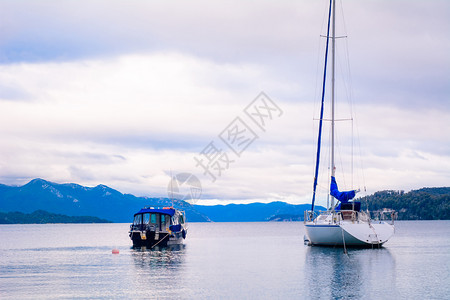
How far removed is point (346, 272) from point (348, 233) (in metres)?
17.0

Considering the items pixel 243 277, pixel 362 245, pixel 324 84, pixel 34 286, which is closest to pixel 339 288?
pixel 243 277

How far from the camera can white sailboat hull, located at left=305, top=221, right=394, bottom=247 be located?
74750 mm

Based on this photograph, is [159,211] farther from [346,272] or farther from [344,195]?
[346,272]

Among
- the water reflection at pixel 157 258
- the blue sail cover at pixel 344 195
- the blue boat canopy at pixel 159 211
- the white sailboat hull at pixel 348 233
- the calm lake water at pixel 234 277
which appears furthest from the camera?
the blue boat canopy at pixel 159 211

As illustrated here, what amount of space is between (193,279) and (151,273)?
5.56 metres

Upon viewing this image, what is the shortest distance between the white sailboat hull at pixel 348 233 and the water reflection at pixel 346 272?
119 cm

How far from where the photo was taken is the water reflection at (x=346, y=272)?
4691 centimetres

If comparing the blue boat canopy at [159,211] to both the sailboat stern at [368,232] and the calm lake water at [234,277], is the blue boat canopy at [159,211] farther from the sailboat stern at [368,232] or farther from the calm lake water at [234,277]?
the sailboat stern at [368,232]

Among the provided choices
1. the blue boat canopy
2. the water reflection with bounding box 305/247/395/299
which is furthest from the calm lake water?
the blue boat canopy

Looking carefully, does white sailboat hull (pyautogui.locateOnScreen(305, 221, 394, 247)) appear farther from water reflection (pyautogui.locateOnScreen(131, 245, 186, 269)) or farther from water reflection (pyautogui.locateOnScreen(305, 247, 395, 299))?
water reflection (pyautogui.locateOnScreen(131, 245, 186, 269))

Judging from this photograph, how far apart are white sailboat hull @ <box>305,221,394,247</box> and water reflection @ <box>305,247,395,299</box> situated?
1193 millimetres

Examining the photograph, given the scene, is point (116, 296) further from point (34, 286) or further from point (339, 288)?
point (339, 288)

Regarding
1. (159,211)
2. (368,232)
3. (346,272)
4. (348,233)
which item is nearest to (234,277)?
(346,272)

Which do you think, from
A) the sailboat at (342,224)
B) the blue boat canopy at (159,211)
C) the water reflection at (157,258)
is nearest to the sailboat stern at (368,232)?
the sailboat at (342,224)
